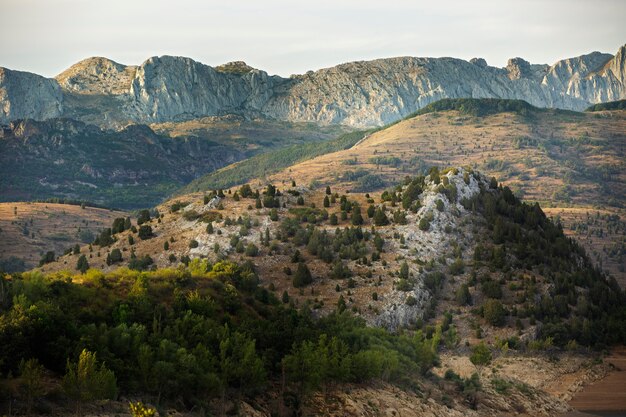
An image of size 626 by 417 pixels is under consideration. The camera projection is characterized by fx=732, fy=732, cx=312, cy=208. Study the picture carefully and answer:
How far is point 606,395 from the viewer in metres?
102

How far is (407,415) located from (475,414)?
13570 mm

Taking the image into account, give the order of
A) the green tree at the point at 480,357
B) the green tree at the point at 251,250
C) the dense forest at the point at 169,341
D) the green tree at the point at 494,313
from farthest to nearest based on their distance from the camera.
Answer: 1. the green tree at the point at 251,250
2. the green tree at the point at 494,313
3. the green tree at the point at 480,357
4. the dense forest at the point at 169,341

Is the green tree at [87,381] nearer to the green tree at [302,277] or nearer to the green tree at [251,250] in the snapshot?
the green tree at [302,277]

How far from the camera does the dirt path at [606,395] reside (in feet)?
322

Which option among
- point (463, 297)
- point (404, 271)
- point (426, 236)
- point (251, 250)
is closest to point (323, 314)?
point (404, 271)

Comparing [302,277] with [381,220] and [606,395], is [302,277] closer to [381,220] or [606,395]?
[381,220]

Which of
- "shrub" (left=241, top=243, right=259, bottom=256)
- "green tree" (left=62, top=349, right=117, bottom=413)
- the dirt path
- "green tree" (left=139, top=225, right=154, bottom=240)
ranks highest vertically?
"green tree" (left=62, top=349, right=117, bottom=413)

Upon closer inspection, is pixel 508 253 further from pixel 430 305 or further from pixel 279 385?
pixel 279 385

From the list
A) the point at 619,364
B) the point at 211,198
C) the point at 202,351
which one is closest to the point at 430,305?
the point at 619,364

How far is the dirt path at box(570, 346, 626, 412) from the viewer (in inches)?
3861

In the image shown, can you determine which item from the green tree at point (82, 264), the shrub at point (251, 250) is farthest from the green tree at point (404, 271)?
the green tree at point (82, 264)

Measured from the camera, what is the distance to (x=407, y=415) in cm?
7606

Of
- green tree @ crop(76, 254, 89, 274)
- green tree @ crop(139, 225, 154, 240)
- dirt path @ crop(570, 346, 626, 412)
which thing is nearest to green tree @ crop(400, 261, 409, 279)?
dirt path @ crop(570, 346, 626, 412)

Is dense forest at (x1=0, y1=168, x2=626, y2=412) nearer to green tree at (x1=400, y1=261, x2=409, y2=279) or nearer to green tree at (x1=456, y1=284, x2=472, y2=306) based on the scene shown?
green tree at (x1=456, y1=284, x2=472, y2=306)
